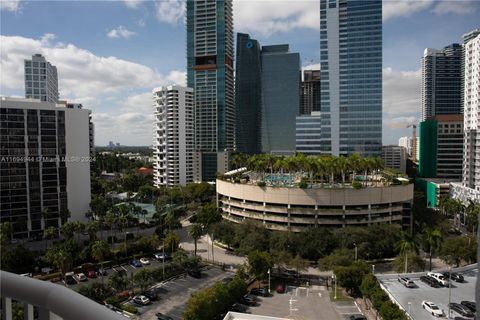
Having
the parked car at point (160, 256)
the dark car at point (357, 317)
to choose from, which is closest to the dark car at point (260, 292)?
the dark car at point (357, 317)

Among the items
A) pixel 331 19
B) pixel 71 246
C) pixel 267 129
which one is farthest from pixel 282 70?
pixel 71 246

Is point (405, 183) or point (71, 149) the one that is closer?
point (405, 183)

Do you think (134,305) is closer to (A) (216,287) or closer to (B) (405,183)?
(A) (216,287)

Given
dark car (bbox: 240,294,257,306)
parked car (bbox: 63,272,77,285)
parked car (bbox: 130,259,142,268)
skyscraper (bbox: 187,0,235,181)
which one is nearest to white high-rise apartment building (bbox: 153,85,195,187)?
skyscraper (bbox: 187,0,235,181)

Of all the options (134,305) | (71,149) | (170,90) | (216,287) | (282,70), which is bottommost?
(134,305)

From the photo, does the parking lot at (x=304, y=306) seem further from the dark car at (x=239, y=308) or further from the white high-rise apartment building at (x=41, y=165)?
the white high-rise apartment building at (x=41, y=165)
